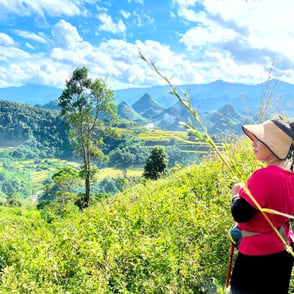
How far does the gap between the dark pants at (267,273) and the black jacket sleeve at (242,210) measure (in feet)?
1.01

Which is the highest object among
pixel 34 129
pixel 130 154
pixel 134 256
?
pixel 134 256

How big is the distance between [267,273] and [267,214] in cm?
41

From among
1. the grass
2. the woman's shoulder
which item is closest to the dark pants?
the woman's shoulder

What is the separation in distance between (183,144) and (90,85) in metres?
109

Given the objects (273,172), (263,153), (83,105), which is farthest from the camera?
(83,105)

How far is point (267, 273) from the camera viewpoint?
1961mm

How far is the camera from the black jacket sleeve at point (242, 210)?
1.83 metres

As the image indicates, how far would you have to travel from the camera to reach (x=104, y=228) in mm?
4832

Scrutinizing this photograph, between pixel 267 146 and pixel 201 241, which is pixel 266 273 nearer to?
pixel 267 146

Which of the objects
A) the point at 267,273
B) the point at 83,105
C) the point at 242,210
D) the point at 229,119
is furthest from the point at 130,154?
the point at 242,210

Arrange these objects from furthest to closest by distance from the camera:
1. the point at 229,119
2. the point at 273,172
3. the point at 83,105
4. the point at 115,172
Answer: the point at 115,172
the point at 83,105
the point at 229,119
the point at 273,172

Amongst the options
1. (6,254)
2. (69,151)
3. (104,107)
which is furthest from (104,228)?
(69,151)

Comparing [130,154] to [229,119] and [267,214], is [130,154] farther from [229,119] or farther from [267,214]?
[267,214]

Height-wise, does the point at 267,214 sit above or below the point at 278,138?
below
